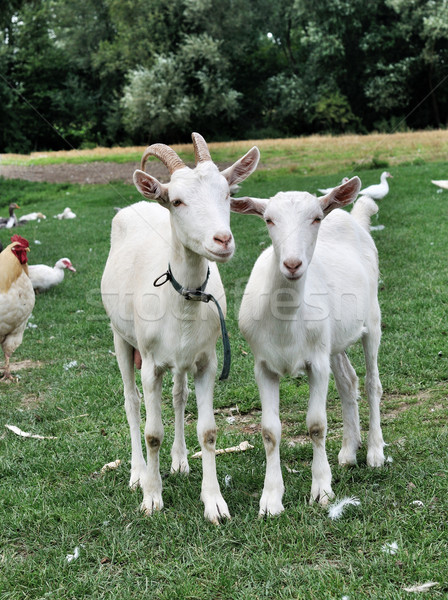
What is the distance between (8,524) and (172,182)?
2298mm

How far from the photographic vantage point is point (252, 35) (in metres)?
40.6

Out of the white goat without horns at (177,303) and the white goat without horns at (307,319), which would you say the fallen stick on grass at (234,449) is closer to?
the white goat without horns at (177,303)

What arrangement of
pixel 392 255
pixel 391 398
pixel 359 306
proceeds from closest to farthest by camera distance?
pixel 359 306, pixel 391 398, pixel 392 255

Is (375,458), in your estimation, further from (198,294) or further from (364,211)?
(364,211)

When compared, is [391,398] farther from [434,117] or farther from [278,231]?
[434,117]

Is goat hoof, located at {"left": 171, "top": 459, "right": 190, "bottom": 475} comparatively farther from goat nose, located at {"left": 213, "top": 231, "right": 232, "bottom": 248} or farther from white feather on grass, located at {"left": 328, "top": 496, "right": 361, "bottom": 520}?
goat nose, located at {"left": 213, "top": 231, "right": 232, "bottom": 248}

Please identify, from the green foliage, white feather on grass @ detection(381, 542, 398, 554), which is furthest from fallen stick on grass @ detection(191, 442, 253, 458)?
the green foliage

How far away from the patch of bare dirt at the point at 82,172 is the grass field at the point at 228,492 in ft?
48.4

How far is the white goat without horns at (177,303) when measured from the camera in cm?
363

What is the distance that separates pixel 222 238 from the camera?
3.43 m

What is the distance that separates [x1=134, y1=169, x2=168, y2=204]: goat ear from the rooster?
159 inches

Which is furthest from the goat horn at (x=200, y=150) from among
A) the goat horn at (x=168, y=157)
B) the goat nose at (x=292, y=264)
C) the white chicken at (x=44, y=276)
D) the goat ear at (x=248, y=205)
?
the white chicken at (x=44, y=276)

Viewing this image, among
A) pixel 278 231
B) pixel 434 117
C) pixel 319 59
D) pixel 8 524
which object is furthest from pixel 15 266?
pixel 434 117

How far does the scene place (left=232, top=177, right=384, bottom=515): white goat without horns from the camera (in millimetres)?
3713
